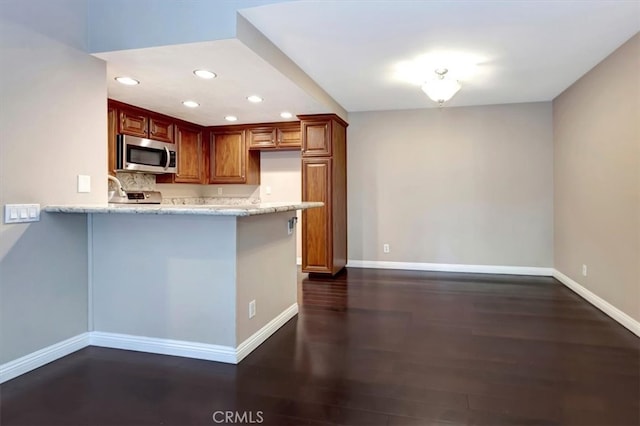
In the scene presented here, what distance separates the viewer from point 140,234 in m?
2.68

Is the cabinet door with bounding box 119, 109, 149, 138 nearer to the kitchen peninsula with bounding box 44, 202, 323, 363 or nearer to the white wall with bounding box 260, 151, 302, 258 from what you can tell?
the white wall with bounding box 260, 151, 302, 258

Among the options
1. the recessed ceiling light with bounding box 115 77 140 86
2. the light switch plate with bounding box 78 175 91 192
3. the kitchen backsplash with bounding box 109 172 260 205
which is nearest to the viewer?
the light switch plate with bounding box 78 175 91 192

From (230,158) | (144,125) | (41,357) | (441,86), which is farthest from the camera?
(230,158)

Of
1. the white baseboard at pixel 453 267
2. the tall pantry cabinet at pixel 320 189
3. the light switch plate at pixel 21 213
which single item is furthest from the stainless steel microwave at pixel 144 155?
the white baseboard at pixel 453 267

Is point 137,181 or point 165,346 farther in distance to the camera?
point 137,181

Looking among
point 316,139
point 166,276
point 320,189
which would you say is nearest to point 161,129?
point 316,139

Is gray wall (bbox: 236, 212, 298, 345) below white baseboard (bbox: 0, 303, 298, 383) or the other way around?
the other way around

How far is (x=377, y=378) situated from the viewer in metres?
2.26

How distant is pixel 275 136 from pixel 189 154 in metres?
1.27

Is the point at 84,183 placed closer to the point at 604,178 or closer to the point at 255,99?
the point at 255,99

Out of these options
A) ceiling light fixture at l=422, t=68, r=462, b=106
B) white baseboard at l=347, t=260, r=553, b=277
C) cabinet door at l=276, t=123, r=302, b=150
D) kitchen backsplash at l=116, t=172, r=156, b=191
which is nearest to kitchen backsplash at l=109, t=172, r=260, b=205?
kitchen backsplash at l=116, t=172, r=156, b=191

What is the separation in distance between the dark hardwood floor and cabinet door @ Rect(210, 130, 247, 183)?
3037mm

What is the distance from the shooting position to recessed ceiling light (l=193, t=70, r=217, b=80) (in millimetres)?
3223

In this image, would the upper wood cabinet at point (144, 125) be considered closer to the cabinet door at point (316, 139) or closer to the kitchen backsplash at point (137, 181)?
the kitchen backsplash at point (137, 181)
